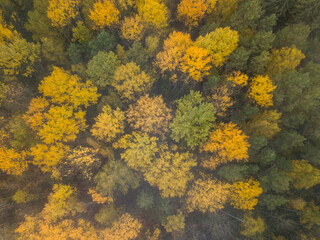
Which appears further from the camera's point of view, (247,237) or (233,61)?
(247,237)

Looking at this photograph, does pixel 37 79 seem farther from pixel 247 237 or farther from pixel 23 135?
pixel 247 237

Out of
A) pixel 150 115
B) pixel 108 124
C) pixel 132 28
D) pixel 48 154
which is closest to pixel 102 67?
pixel 108 124

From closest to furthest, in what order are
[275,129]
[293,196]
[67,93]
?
[275,129] < [67,93] < [293,196]

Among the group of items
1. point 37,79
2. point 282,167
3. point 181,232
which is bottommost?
point 181,232

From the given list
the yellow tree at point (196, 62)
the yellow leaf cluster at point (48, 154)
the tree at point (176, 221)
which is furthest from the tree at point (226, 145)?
the yellow leaf cluster at point (48, 154)

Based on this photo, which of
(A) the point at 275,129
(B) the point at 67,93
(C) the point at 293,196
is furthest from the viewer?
(C) the point at 293,196

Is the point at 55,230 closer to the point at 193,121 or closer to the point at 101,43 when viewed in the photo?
the point at 193,121

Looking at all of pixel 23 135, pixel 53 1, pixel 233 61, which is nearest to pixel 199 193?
pixel 233 61
